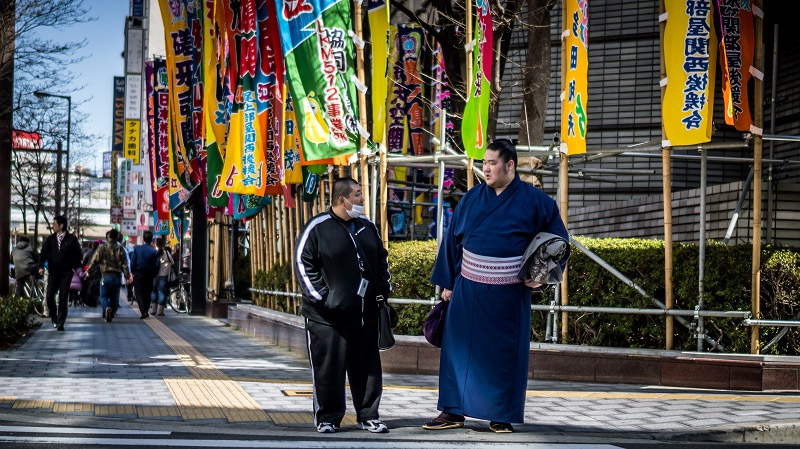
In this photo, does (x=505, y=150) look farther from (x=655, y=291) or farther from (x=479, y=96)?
(x=655, y=291)

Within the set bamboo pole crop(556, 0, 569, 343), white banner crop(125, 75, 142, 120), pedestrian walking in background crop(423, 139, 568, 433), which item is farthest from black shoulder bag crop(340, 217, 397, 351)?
white banner crop(125, 75, 142, 120)

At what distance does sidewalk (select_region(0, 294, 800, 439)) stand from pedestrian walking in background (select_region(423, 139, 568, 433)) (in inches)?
10.9

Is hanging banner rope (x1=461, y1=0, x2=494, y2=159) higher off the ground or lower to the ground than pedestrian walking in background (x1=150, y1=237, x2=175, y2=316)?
higher

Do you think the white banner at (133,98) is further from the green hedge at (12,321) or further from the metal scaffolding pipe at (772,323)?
the metal scaffolding pipe at (772,323)

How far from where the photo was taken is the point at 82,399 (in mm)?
8297

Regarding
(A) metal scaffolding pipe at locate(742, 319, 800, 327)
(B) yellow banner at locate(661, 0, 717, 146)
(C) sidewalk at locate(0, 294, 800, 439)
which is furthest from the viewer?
(B) yellow banner at locate(661, 0, 717, 146)

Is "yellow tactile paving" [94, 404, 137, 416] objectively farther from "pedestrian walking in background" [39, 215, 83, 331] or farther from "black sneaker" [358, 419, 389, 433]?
"pedestrian walking in background" [39, 215, 83, 331]

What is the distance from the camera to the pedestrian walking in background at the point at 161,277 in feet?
78.0

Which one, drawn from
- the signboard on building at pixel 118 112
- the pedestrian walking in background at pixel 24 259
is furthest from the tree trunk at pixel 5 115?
the signboard on building at pixel 118 112

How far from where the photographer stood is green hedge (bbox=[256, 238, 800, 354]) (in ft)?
32.0

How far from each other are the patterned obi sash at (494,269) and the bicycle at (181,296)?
18.5 m

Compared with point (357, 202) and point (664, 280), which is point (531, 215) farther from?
point (664, 280)

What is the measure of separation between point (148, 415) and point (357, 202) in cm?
216

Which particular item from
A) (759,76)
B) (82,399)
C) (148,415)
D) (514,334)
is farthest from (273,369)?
(759,76)
